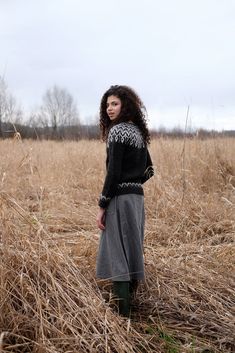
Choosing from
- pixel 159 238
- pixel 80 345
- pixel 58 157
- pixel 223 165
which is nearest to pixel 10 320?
pixel 80 345

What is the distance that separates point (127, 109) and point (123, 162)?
0.30 meters

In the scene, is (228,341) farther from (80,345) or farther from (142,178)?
(142,178)

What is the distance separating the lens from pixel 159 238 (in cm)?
387

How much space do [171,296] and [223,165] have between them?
150 inches

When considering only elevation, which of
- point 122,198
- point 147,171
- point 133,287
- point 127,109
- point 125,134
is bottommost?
point 133,287

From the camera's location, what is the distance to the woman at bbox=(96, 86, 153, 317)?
2.42 metres

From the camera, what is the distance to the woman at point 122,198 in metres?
2.42

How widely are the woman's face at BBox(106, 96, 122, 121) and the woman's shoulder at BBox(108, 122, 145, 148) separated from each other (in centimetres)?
9

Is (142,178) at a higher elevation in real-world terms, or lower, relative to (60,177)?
higher

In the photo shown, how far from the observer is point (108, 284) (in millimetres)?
2656

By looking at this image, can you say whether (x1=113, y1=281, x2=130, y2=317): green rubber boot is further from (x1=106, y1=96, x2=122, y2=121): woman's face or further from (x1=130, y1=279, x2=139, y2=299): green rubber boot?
(x1=106, y1=96, x2=122, y2=121): woman's face

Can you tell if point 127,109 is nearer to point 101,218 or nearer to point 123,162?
point 123,162

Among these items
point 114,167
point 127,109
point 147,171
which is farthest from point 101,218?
point 127,109

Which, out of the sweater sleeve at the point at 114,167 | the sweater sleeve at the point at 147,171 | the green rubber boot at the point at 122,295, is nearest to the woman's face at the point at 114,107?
the sweater sleeve at the point at 114,167
